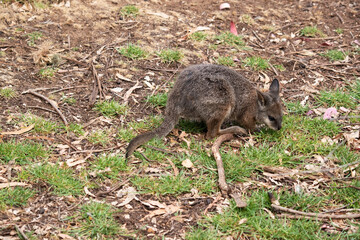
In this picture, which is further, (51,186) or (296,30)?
(296,30)

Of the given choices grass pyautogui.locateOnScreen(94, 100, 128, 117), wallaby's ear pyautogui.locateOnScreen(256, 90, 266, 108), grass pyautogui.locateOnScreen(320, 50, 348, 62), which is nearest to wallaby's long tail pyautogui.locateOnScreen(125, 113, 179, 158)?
grass pyautogui.locateOnScreen(94, 100, 128, 117)

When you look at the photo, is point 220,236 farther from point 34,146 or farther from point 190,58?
point 190,58

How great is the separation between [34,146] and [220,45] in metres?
4.20

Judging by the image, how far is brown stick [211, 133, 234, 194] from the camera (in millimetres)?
4617

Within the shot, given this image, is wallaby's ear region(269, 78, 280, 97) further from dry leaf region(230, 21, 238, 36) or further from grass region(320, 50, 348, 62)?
dry leaf region(230, 21, 238, 36)

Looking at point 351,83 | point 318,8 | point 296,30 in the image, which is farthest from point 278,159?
point 318,8

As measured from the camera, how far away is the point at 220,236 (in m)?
4.03

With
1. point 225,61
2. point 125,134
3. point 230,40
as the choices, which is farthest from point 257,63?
point 125,134

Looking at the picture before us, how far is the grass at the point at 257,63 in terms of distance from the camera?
714 cm

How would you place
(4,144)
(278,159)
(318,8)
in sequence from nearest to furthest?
(4,144) → (278,159) → (318,8)

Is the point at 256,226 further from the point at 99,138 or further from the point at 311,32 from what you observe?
the point at 311,32

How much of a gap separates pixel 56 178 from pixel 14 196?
1.57ft

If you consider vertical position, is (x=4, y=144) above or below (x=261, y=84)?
above

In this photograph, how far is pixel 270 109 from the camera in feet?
19.0
